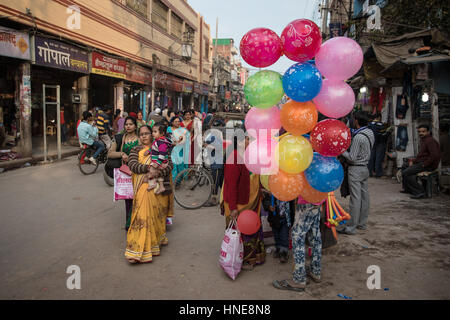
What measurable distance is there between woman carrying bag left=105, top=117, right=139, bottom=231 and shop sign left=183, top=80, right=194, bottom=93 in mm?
22634

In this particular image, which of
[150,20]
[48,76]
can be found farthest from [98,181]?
[150,20]

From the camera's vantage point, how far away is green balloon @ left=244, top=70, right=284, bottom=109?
10.1ft

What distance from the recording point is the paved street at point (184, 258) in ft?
10.2

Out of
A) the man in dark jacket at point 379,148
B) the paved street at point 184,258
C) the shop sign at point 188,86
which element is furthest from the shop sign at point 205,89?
the paved street at point 184,258

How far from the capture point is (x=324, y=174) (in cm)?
295

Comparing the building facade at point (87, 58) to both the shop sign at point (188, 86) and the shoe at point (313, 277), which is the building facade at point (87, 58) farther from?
the shoe at point (313, 277)

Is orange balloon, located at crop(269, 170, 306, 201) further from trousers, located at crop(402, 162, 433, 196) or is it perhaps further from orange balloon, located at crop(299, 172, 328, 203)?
trousers, located at crop(402, 162, 433, 196)

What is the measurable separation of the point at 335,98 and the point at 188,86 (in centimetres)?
2611

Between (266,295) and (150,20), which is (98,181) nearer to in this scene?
(266,295)

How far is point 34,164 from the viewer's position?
10.2 metres

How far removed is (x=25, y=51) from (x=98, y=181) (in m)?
5.62

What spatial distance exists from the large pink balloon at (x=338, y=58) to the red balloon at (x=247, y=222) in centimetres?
167

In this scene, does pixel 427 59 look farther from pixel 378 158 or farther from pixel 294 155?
pixel 294 155

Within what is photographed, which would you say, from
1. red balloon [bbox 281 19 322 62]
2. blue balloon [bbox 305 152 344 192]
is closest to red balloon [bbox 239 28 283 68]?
red balloon [bbox 281 19 322 62]
